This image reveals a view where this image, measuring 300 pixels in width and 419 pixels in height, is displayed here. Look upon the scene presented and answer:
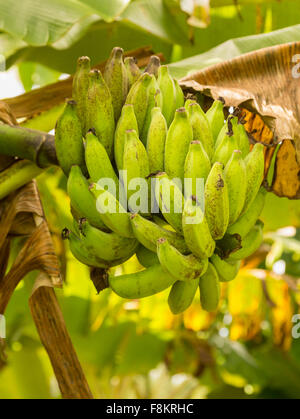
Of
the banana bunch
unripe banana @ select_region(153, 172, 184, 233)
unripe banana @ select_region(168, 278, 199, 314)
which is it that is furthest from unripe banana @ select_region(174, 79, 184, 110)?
unripe banana @ select_region(168, 278, 199, 314)

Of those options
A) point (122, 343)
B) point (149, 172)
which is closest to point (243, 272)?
point (122, 343)

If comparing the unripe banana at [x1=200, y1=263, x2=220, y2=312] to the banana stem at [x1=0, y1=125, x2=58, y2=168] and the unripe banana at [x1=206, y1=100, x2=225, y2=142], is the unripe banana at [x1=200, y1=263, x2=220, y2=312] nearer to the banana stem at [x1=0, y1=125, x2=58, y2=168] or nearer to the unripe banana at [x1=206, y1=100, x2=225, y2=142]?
the unripe banana at [x1=206, y1=100, x2=225, y2=142]

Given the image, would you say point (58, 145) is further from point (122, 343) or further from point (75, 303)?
point (122, 343)

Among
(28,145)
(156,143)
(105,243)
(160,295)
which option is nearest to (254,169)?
(156,143)

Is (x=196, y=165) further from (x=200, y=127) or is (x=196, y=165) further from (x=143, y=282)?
(x=143, y=282)

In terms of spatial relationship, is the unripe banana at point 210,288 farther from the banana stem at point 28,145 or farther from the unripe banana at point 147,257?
the banana stem at point 28,145

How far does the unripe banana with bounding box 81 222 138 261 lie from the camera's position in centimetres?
90

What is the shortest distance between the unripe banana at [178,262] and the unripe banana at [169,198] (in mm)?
52

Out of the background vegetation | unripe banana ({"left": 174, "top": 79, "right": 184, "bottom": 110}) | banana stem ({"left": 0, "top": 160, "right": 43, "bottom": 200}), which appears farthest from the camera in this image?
the background vegetation

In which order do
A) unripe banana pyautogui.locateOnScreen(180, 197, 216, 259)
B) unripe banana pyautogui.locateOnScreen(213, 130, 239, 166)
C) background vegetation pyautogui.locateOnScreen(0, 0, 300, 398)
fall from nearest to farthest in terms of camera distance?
unripe banana pyautogui.locateOnScreen(180, 197, 216, 259)
unripe banana pyautogui.locateOnScreen(213, 130, 239, 166)
background vegetation pyautogui.locateOnScreen(0, 0, 300, 398)

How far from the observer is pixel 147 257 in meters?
0.94

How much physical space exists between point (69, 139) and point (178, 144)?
20 centimetres

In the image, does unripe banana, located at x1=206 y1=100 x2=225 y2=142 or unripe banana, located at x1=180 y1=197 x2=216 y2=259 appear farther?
unripe banana, located at x1=206 y1=100 x2=225 y2=142

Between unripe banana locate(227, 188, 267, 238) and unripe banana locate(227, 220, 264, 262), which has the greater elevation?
unripe banana locate(227, 188, 267, 238)
